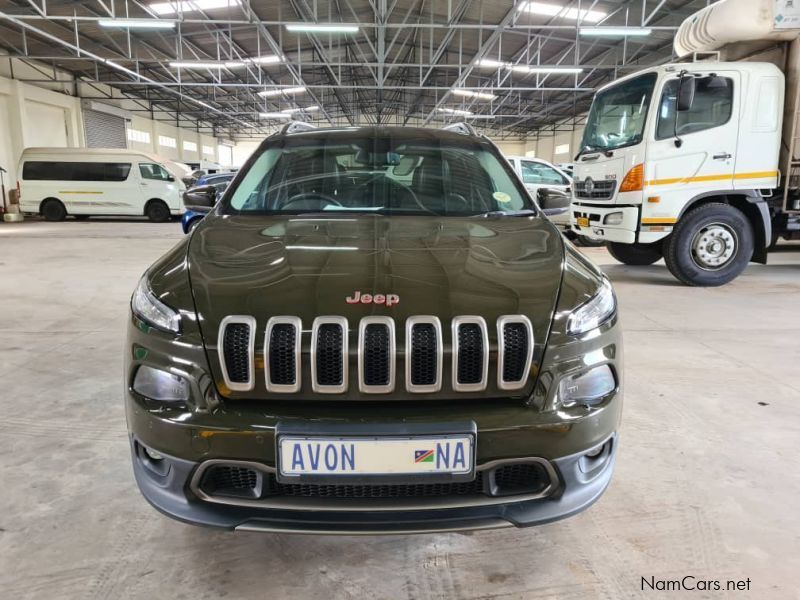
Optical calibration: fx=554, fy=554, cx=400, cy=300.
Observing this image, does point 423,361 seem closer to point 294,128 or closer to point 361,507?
point 361,507

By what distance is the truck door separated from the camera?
17.7 feet

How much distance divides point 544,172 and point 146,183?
10893mm

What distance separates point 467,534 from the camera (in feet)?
5.83

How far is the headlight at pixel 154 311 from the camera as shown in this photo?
5.01ft

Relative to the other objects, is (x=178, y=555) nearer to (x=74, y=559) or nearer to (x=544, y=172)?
(x=74, y=559)

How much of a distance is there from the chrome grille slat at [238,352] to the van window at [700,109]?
529 centimetres

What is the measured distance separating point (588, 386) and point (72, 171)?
1715 cm

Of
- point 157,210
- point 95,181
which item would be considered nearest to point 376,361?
point 157,210

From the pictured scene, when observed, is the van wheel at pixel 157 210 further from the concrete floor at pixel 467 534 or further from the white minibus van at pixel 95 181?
the concrete floor at pixel 467 534

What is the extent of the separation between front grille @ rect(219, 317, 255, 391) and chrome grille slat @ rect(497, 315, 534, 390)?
64 cm

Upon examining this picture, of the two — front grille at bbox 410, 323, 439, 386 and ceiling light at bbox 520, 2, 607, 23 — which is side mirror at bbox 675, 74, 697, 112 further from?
ceiling light at bbox 520, 2, 607, 23

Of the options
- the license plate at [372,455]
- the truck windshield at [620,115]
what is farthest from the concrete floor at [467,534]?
the truck windshield at [620,115]

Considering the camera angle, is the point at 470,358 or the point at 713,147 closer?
the point at 470,358

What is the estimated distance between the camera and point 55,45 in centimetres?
1636
